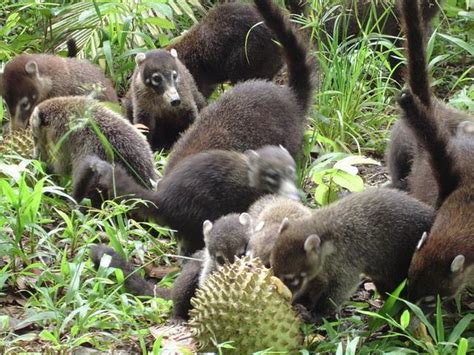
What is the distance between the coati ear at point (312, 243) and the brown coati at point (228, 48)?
13.0 ft

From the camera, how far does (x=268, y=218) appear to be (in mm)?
5086

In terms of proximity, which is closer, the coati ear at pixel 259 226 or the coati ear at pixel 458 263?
the coati ear at pixel 458 263

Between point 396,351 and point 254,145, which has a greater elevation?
point 254,145

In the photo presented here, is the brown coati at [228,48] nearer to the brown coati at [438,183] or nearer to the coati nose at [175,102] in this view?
the coati nose at [175,102]

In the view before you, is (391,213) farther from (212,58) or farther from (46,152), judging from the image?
(212,58)

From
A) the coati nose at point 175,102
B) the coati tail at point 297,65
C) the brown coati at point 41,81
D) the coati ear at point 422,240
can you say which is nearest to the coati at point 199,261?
the coati ear at point 422,240

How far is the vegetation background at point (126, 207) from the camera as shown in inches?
168

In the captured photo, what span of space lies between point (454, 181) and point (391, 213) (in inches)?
16.5

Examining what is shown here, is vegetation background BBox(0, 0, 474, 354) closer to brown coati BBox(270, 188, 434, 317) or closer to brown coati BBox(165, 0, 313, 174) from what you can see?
brown coati BBox(270, 188, 434, 317)

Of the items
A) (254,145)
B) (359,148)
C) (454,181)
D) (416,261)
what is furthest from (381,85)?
(416,261)

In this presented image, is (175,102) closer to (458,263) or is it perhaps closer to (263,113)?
(263,113)

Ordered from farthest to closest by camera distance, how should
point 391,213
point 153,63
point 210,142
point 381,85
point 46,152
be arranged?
1. point 153,63
2. point 381,85
3. point 46,152
4. point 210,142
5. point 391,213

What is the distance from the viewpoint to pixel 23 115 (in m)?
7.47

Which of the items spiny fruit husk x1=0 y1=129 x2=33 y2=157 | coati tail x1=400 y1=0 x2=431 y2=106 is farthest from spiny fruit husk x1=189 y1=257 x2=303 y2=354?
spiny fruit husk x1=0 y1=129 x2=33 y2=157
